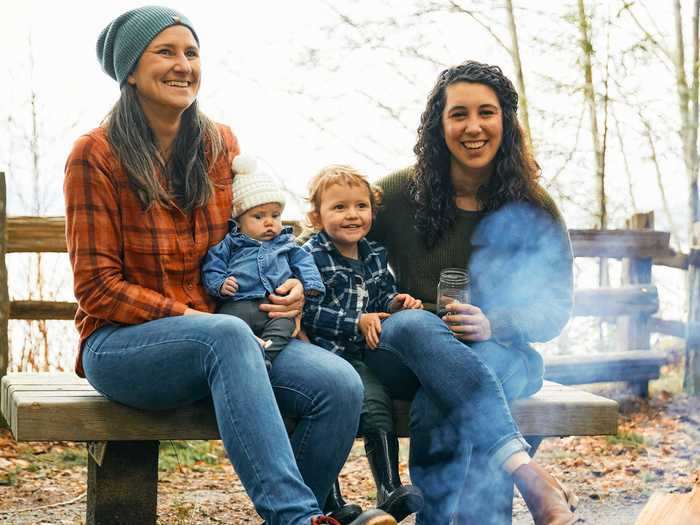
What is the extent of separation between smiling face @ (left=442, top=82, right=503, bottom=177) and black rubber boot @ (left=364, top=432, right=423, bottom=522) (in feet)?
3.44

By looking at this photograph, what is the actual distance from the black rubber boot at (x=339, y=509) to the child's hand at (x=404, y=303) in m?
0.66

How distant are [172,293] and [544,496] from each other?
1.31 m

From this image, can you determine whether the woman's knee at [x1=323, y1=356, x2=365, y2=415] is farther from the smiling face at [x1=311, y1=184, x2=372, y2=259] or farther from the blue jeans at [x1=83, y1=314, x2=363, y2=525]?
the smiling face at [x1=311, y1=184, x2=372, y2=259]

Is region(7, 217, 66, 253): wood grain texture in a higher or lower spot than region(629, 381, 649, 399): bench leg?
higher

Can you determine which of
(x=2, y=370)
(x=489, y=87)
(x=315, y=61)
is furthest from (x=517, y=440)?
(x=315, y=61)

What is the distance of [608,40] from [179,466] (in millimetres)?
5019

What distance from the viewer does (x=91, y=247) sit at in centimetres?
283

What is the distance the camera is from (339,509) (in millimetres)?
2941

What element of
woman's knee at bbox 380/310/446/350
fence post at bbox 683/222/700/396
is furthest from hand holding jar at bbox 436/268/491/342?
fence post at bbox 683/222/700/396

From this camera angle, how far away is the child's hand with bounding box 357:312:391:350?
3105 millimetres

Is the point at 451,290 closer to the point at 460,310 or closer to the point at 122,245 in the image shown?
the point at 460,310

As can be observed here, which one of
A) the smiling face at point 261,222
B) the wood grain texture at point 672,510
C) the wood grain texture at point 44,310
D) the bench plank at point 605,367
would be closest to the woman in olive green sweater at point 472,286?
the smiling face at point 261,222

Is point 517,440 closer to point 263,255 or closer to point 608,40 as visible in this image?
point 263,255

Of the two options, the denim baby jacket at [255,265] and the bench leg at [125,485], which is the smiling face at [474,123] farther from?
the bench leg at [125,485]
